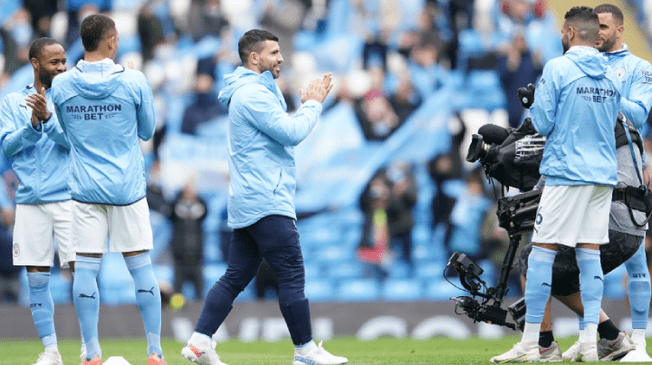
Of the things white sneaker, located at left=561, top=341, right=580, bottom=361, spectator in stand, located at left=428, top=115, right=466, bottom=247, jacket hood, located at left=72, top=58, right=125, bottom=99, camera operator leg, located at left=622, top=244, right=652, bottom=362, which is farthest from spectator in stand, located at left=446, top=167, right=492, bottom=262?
jacket hood, located at left=72, top=58, right=125, bottom=99

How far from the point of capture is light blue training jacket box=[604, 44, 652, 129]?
19.8 ft

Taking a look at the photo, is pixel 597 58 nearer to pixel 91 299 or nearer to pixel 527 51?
pixel 91 299

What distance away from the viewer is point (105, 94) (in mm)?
5348

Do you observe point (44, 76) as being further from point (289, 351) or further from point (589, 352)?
point (589, 352)

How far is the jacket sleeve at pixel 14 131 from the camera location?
6197mm

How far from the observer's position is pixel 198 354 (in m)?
5.44

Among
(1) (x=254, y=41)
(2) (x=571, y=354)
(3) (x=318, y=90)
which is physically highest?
(1) (x=254, y=41)

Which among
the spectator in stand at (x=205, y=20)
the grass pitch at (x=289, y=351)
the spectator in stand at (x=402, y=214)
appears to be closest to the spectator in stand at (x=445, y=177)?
the spectator in stand at (x=402, y=214)

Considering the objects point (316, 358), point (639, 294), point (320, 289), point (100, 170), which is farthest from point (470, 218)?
point (100, 170)

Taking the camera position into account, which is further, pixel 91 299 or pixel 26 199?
pixel 26 199

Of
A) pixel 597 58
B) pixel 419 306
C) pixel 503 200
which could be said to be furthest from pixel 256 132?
pixel 419 306

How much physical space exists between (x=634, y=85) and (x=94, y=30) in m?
3.88

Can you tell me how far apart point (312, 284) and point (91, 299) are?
708 centimetres

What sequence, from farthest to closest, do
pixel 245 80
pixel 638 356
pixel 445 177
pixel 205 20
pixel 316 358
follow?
pixel 205 20 → pixel 445 177 → pixel 638 356 → pixel 245 80 → pixel 316 358
